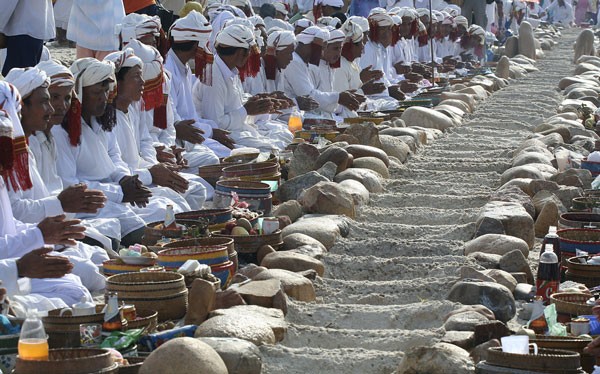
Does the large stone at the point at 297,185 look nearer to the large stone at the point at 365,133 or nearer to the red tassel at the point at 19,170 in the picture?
the large stone at the point at 365,133

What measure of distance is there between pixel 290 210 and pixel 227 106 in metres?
2.85

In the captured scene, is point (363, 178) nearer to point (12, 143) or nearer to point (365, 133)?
point (365, 133)

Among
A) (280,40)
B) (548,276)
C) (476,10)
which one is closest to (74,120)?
(548,276)

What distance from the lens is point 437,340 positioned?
5.45 m

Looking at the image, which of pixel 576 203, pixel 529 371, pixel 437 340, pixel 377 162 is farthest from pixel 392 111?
pixel 529 371

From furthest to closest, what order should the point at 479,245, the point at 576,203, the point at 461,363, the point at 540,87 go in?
the point at 540,87
the point at 576,203
the point at 479,245
the point at 461,363

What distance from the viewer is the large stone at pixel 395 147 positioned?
10773 mm

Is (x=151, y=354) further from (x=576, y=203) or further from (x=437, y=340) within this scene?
(x=576, y=203)

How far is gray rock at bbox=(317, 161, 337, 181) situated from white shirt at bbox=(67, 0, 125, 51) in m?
2.31

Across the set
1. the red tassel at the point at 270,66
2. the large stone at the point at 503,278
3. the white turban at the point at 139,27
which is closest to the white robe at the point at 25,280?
the large stone at the point at 503,278

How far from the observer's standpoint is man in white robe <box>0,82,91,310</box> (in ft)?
17.8

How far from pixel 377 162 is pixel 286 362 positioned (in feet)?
15.8

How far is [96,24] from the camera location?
10484 millimetres

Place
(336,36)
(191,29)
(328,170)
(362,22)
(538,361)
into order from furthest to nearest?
1. (362,22)
2. (336,36)
3. (191,29)
4. (328,170)
5. (538,361)
